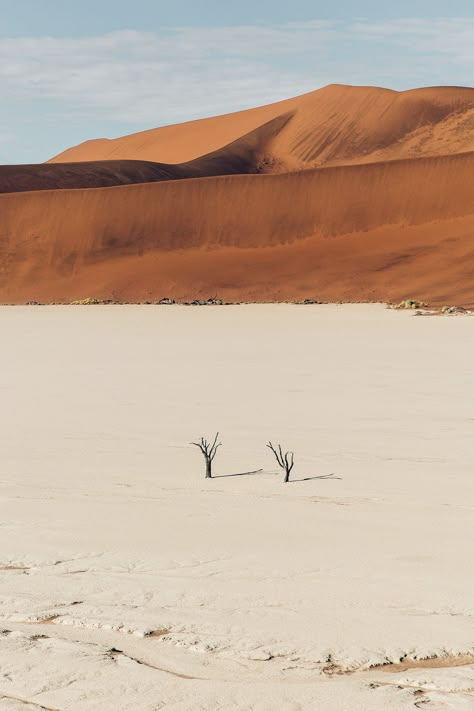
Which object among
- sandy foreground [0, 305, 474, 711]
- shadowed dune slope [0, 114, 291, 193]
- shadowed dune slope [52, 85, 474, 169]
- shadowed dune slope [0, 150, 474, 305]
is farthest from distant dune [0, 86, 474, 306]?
shadowed dune slope [52, 85, 474, 169]

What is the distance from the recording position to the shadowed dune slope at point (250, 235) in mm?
37719

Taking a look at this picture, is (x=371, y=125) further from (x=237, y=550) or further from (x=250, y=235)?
(x=237, y=550)

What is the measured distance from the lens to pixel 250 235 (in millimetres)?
45312

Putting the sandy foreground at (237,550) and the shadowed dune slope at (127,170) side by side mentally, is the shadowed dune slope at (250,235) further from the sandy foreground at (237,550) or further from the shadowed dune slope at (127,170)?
the sandy foreground at (237,550)

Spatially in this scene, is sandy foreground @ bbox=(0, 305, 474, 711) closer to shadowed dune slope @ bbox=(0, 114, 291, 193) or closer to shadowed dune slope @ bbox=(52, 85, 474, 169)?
shadowed dune slope @ bbox=(0, 114, 291, 193)

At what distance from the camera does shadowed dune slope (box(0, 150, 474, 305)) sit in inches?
1485

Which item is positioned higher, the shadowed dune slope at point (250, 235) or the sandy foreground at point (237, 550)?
the shadowed dune slope at point (250, 235)

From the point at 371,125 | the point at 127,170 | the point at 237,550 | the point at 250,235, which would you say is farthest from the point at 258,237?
the point at 371,125

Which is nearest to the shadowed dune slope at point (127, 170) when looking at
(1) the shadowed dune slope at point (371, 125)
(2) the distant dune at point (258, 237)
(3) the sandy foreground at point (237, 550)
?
(1) the shadowed dune slope at point (371, 125)

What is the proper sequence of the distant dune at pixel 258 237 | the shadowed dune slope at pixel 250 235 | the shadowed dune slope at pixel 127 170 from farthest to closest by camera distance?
1. the shadowed dune slope at pixel 127 170
2. the shadowed dune slope at pixel 250 235
3. the distant dune at pixel 258 237

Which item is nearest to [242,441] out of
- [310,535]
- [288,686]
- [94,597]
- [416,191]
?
[310,535]

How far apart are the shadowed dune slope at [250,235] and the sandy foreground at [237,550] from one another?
1012 inches

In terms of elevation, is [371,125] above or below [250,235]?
above

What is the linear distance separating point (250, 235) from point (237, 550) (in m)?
41.0
